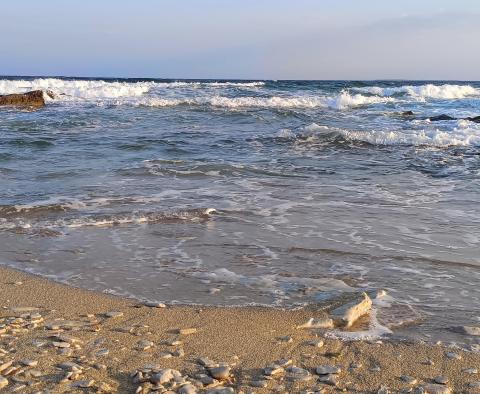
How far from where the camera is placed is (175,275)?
14.7 feet

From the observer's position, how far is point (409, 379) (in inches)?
110

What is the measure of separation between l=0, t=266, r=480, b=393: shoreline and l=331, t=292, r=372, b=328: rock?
0.50 ft

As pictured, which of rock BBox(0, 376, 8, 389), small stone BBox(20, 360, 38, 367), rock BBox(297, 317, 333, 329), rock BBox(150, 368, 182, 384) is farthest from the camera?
rock BBox(297, 317, 333, 329)

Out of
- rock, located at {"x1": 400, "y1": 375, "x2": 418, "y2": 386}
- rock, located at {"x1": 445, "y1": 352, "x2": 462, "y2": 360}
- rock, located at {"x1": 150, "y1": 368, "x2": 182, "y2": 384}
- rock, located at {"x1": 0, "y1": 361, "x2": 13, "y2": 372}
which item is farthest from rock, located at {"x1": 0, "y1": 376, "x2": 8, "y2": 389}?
rock, located at {"x1": 445, "y1": 352, "x2": 462, "y2": 360}

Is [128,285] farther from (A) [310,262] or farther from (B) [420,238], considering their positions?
(B) [420,238]

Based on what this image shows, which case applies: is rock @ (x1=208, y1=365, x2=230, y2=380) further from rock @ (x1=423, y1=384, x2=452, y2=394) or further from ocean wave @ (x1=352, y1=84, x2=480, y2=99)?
ocean wave @ (x1=352, y1=84, x2=480, y2=99)

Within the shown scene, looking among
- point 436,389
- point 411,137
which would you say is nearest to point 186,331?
point 436,389

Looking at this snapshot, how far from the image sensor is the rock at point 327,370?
2.82m

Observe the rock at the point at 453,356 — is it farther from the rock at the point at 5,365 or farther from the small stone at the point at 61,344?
the rock at the point at 5,365

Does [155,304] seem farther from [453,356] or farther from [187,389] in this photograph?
[453,356]

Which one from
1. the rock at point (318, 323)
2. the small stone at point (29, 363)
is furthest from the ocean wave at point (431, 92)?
the small stone at point (29, 363)

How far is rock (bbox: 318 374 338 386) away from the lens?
2.72 metres

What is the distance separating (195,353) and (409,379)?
1.11 meters

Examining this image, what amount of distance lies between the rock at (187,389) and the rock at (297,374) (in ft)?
1.57
